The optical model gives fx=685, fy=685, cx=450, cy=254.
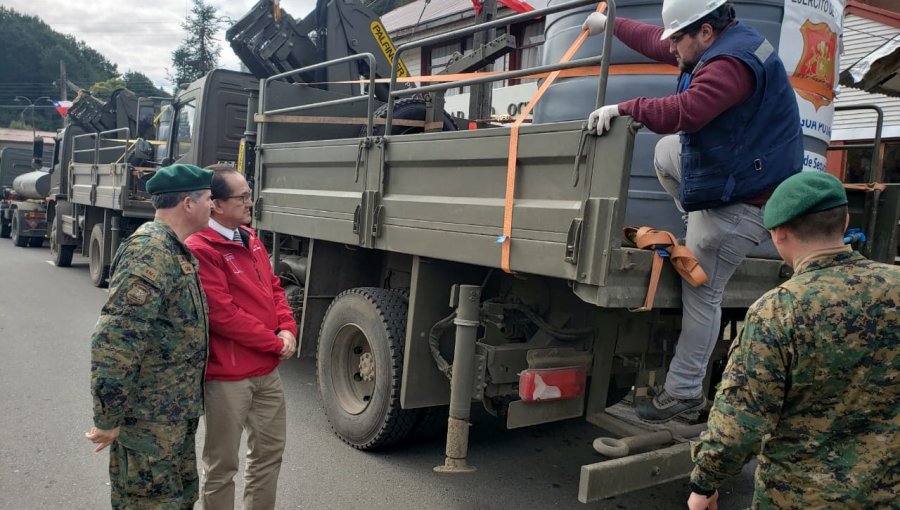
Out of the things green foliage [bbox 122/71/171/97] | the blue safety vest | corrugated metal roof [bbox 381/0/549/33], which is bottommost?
the blue safety vest

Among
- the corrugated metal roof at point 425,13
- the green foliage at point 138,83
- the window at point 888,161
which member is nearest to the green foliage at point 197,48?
the green foliage at point 138,83

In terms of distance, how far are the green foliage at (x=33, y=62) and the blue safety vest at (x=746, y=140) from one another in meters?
76.1

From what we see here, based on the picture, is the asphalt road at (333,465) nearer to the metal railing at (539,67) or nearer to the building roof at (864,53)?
the metal railing at (539,67)

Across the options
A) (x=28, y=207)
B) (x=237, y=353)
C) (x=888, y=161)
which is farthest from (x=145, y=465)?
(x=28, y=207)

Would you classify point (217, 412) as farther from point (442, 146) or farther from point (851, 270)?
point (851, 270)

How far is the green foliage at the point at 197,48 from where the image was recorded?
56.4 m

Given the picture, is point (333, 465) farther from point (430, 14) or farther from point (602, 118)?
point (430, 14)

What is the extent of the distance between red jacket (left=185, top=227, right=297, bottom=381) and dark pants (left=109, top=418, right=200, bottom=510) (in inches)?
15.8

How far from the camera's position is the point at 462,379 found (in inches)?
127

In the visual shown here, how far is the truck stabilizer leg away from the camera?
10.5 feet

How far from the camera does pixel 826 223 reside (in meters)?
1.81

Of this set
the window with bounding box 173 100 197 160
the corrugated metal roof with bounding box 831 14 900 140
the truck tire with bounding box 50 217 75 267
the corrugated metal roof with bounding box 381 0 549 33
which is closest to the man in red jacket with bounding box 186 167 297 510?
the window with bounding box 173 100 197 160

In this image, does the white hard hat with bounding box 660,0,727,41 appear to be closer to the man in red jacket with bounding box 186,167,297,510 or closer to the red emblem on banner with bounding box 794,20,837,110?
the red emblem on banner with bounding box 794,20,837,110

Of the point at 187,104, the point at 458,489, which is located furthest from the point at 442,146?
the point at 187,104
